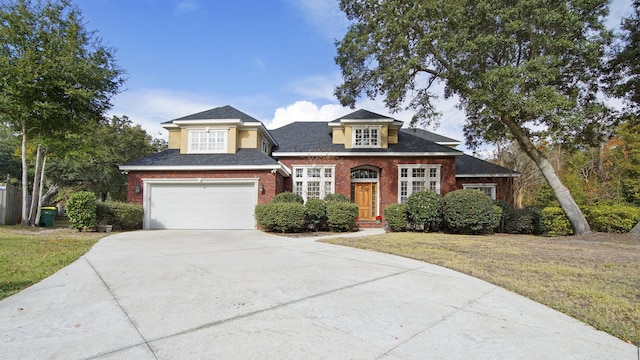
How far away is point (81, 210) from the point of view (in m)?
11.9

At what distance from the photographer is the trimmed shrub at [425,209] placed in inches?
510

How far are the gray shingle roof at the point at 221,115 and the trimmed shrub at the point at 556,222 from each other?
13.9m

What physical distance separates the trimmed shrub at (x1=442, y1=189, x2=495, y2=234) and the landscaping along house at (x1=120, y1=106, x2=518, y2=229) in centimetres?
361

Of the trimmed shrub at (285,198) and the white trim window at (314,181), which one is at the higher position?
the white trim window at (314,181)

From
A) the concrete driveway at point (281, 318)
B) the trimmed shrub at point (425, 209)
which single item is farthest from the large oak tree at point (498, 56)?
the concrete driveway at point (281, 318)

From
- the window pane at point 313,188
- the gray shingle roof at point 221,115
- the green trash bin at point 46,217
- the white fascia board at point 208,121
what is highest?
the gray shingle roof at point 221,115

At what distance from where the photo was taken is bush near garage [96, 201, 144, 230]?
12695mm

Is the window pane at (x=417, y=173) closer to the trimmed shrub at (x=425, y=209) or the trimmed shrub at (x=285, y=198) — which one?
the trimmed shrub at (x=425, y=209)

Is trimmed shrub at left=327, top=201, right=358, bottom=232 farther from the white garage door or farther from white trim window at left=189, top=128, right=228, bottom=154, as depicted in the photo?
white trim window at left=189, top=128, right=228, bottom=154

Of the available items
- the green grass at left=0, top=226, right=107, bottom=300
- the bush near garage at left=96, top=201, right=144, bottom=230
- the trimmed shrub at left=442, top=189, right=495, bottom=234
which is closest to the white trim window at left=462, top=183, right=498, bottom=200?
the trimmed shrub at left=442, top=189, right=495, bottom=234

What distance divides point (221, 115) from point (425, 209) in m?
11.0

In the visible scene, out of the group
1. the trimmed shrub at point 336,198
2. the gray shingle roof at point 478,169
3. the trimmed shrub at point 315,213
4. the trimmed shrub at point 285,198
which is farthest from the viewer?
the gray shingle roof at point 478,169

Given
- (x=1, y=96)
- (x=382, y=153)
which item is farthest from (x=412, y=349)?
(x=1, y=96)

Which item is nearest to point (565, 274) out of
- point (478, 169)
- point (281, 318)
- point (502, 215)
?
point (281, 318)
